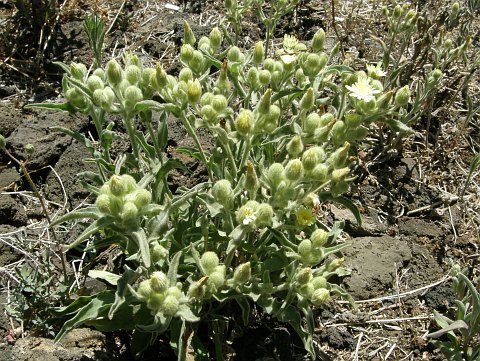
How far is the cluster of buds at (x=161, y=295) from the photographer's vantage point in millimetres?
2393

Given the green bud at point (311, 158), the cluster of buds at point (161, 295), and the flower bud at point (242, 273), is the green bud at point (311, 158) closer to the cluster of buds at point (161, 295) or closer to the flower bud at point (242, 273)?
the flower bud at point (242, 273)

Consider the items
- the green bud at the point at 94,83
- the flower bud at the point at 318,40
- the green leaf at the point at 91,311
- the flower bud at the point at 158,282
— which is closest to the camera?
the flower bud at the point at 158,282

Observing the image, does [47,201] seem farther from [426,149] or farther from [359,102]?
[426,149]

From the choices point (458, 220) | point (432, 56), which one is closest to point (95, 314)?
point (458, 220)

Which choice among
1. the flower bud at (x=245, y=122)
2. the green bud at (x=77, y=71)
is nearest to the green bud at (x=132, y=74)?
the green bud at (x=77, y=71)

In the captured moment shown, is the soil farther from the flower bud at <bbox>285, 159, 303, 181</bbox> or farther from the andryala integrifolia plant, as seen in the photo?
the flower bud at <bbox>285, 159, 303, 181</bbox>

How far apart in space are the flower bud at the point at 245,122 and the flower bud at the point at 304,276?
0.72 meters

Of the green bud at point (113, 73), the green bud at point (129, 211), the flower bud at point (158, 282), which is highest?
the green bud at point (113, 73)

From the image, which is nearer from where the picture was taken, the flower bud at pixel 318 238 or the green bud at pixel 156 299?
the green bud at pixel 156 299

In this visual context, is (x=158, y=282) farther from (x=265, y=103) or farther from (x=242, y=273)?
(x=265, y=103)

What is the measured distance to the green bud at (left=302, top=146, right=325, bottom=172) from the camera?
2.70 m

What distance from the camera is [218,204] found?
9.18 feet

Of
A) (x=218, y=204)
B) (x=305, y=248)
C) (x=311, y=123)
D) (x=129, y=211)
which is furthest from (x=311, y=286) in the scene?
(x=129, y=211)

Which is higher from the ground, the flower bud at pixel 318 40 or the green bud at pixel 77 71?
the flower bud at pixel 318 40
